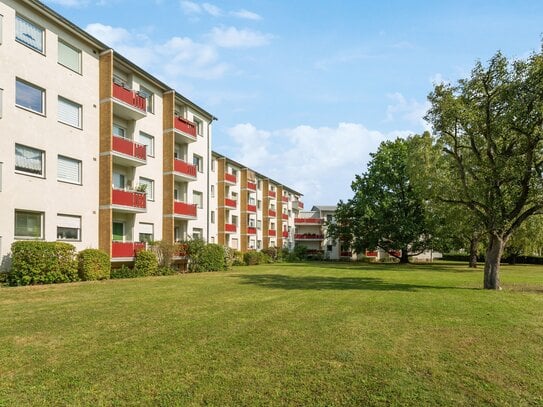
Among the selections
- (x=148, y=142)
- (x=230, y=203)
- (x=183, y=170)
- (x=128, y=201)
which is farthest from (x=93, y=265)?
(x=230, y=203)

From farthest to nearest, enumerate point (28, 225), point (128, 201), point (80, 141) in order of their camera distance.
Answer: point (128, 201)
point (80, 141)
point (28, 225)

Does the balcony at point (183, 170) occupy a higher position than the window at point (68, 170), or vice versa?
the balcony at point (183, 170)

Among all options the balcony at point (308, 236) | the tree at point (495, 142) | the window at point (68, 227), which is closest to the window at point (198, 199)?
the window at point (68, 227)

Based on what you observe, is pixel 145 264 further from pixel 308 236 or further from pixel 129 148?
pixel 308 236

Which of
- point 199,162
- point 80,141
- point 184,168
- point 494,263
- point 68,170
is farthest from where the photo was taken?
point 199,162

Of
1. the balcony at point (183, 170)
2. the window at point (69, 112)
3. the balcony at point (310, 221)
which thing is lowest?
the balcony at point (310, 221)

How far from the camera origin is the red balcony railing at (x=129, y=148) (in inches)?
971

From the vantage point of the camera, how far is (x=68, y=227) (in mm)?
22188

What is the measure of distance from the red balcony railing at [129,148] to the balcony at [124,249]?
550cm

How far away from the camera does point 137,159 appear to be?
1024 inches

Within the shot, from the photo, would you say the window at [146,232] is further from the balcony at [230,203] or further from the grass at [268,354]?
the balcony at [230,203]

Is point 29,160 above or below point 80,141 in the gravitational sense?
below

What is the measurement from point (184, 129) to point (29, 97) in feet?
43.4

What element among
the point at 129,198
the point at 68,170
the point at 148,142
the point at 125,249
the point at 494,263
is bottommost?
the point at 494,263
